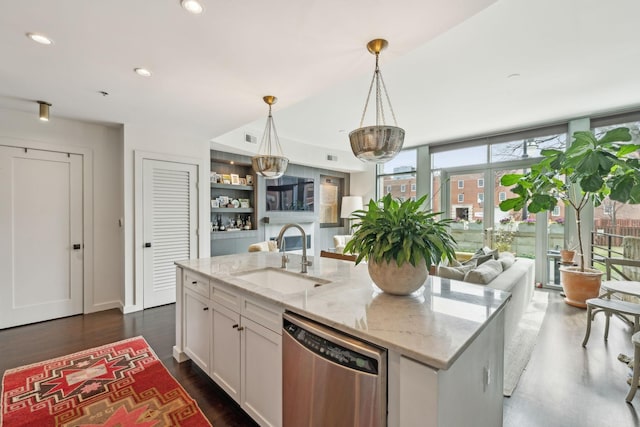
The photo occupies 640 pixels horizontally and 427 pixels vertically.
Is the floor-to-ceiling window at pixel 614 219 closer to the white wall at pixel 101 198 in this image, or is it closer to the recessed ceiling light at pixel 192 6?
the recessed ceiling light at pixel 192 6

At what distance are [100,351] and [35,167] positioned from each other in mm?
A: 2439

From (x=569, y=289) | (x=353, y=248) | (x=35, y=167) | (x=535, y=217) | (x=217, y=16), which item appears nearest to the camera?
(x=353, y=248)

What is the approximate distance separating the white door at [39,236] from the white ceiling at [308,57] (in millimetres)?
653

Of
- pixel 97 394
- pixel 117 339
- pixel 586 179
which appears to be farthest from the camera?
pixel 586 179

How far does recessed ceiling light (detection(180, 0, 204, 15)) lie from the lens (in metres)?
1.62

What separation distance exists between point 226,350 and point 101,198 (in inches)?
131

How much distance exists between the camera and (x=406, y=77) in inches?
130

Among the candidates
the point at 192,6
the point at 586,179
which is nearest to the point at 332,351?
the point at 192,6

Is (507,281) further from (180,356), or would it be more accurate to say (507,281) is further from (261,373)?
(180,356)

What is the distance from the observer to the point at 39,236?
139 inches

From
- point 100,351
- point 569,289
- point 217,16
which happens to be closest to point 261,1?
point 217,16

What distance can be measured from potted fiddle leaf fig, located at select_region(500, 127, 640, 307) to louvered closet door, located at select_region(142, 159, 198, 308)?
466cm

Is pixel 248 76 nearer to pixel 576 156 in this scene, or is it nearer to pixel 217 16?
pixel 217 16

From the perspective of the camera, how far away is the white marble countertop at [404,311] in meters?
1.01
